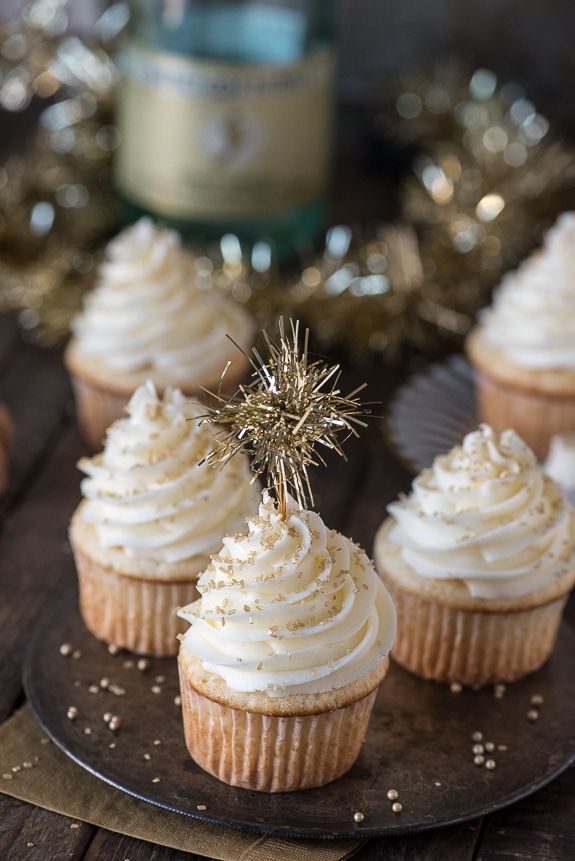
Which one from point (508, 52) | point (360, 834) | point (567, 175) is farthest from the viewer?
point (508, 52)

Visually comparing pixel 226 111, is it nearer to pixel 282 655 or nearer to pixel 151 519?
pixel 151 519

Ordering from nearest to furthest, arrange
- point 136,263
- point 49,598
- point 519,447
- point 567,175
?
point 519,447
point 49,598
point 136,263
point 567,175

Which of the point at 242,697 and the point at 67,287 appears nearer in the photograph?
the point at 242,697

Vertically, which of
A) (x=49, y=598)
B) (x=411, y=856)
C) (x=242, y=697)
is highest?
(x=242, y=697)

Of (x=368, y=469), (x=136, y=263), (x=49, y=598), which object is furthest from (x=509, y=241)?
(x=49, y=598)

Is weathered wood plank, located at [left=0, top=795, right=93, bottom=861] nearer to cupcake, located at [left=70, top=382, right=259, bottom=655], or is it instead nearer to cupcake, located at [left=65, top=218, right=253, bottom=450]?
cupcake, located at [left=70, top=382, right=259, bottom=655]

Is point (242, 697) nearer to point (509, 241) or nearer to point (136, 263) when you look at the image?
point (136, 263)

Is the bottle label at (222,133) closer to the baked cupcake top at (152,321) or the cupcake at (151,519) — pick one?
the baked cupcake top at (152,321)

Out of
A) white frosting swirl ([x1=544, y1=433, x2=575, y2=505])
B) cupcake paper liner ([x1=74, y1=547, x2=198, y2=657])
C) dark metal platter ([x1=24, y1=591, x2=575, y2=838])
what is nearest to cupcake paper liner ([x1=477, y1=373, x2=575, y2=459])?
white frosting swirl ([x1=544, y1=433, x2=575, y2=505])
